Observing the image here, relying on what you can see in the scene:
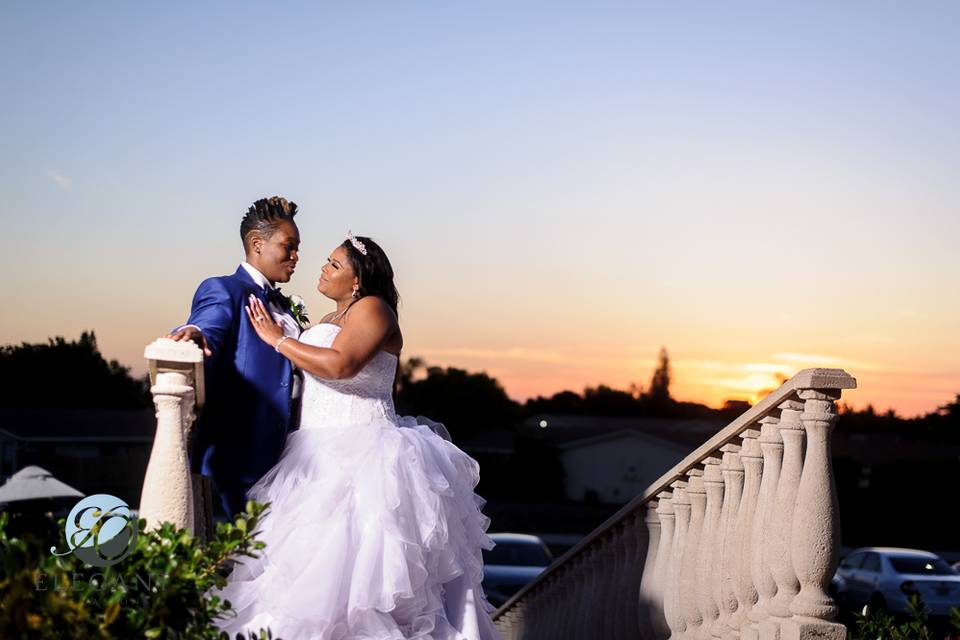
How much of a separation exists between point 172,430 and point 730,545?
2443 mm

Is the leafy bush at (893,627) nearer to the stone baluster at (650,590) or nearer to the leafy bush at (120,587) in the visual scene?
the stone baluster at (650,590)

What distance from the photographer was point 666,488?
577cm

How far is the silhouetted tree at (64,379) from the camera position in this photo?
74812 millimetres

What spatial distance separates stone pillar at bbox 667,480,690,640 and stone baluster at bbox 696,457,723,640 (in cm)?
16

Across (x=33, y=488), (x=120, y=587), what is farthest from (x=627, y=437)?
(x=120, y=587)

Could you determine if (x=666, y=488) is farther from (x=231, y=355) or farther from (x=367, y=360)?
(x=231, y=355)

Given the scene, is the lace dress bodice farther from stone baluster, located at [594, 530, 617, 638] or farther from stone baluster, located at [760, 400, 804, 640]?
stone baluster, located at [594, 530, 617, 638]

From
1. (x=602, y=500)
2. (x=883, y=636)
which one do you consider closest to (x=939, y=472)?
(x=602, y=500)

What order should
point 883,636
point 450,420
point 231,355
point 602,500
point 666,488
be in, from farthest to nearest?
point 450,420, point 602,500, point 883,636, point 666,488, point 231,355

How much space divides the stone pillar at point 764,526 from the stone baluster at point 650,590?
0.92m

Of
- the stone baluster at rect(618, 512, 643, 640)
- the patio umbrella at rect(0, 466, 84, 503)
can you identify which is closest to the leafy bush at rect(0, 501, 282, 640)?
the stone baluster at rect(618, 512, 643, 640)

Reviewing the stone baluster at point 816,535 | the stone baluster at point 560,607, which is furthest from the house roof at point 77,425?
the stone baluster at point 816,535

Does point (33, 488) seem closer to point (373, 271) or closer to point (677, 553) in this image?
point (373, 271)

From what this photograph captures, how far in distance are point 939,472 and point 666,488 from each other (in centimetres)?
5099
